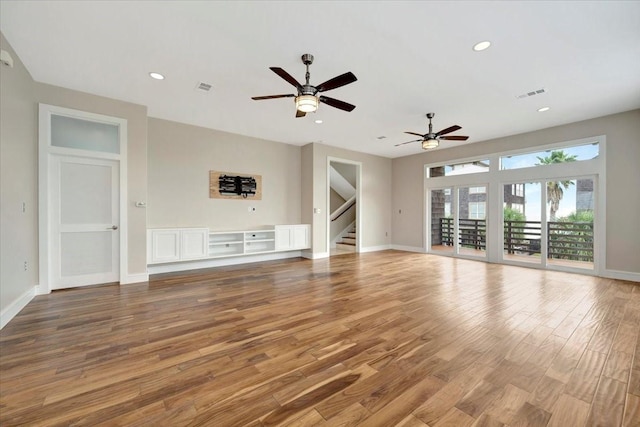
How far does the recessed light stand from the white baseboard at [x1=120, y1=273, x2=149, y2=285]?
594 cm

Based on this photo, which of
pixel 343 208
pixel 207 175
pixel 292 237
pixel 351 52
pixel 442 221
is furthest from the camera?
pixel 343 208

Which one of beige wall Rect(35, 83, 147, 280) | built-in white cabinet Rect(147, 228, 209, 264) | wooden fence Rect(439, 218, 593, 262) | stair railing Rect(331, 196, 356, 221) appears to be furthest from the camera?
stair railing Rect(331, 196, 356, 221)

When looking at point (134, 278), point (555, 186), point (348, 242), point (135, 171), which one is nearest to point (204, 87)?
point (135, 171)

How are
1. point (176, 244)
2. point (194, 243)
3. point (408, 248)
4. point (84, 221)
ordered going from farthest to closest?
point (408, 248) < point (194, 243) < point (176, 244) < point (84, 221)

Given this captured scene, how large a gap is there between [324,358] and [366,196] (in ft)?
21.7

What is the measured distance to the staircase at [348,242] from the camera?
8687 mm

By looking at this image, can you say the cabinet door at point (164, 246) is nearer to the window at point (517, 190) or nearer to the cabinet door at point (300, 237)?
the cabinet door at point (300, 237)

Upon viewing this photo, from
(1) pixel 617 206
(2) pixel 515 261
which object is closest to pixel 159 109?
(2) pixel 515 261

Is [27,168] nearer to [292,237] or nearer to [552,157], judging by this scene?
[292,237]

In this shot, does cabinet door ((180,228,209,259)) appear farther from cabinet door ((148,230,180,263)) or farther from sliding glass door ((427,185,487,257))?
sliding glass door ((427,185,487,257))

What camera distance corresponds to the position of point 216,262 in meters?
5.96

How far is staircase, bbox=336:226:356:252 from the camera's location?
28.5 feet

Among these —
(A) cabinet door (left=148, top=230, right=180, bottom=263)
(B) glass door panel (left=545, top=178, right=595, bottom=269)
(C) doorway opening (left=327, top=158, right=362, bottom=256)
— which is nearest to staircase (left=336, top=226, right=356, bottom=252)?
(C) doorway opening (left=327, top=158, right=362, bottom=256)

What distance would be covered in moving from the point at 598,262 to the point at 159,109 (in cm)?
892
